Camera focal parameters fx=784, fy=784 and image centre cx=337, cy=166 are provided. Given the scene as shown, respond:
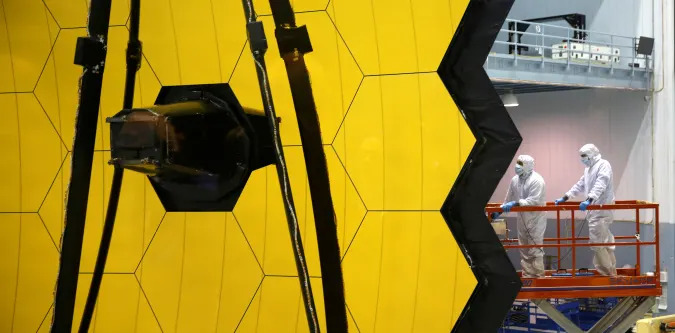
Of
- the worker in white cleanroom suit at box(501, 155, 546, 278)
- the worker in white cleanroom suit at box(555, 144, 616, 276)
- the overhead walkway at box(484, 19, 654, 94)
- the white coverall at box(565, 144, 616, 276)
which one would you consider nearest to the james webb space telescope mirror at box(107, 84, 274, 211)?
the worker in white cleanroom suit at box(501, 155, 546, 278)

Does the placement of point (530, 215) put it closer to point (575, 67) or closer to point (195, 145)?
point (575, 67)

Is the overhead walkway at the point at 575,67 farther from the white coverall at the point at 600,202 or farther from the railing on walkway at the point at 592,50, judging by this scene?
the white coverall at the point at 600,202

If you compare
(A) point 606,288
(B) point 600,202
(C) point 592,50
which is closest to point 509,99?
(C) point 592,50

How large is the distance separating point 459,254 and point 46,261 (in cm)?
120

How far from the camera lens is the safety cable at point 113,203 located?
5.43 ft

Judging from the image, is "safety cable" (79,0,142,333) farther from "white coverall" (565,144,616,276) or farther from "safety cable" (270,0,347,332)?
"white coverall" (565,144,616,276)

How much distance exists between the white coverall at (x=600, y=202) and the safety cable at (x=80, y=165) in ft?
23.2

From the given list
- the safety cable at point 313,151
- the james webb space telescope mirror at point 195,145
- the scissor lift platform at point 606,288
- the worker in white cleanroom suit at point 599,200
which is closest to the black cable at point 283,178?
the safety cable at point 313,151

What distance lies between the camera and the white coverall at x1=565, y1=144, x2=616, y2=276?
7848 mm

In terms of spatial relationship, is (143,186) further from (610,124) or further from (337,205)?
(610,124)

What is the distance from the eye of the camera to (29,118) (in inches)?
88.4

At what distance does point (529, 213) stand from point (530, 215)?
36 mm

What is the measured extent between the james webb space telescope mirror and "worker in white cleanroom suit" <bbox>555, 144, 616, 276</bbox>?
6.39m

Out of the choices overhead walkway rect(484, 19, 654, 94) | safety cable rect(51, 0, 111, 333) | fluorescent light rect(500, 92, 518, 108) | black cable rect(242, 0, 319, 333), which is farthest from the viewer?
fluorescent light rect(500, 92, 518, 108)
